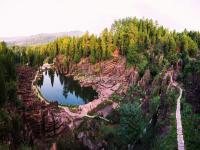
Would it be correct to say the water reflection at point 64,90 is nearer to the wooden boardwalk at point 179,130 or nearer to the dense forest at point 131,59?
the dense forest at point 131,59

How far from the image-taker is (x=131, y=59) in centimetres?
9331

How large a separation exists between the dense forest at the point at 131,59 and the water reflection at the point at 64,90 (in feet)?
31.5

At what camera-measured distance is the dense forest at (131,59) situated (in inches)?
1528

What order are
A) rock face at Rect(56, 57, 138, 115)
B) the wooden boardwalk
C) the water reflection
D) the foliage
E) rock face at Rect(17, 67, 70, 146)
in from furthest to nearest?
the water reflection, rock face at Rect(56, 57, 138, 115), rock face at Rect(17, 67, 70, 146), the foliage, the wooden boardwalk

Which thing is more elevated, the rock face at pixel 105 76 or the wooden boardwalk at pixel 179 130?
the wooden boardwalk at pixel 179 130

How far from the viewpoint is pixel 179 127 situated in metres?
33.3

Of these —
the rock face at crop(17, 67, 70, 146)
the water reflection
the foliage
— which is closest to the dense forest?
the foliage

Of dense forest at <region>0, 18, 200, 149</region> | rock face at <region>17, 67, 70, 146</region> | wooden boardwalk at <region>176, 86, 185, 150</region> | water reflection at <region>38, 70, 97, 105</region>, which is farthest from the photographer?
water reflection at <region>38, 70, 97, 105</region>

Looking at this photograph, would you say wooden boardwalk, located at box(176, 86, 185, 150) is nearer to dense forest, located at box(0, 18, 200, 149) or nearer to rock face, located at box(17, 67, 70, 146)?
dense forest, located at box(0, 18, 200, 149)

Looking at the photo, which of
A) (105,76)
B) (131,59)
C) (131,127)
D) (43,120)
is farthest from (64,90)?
(131,127)

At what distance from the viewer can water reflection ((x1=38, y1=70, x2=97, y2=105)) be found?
79.9 meters

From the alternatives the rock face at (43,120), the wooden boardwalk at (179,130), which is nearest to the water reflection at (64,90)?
the rock face at (43,120)

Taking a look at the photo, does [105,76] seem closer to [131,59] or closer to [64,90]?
[131,59]

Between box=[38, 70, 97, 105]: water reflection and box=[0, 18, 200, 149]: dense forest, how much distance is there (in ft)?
31.5
